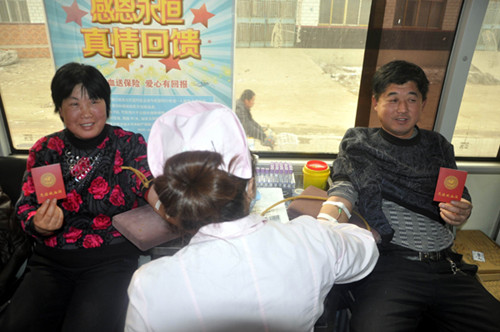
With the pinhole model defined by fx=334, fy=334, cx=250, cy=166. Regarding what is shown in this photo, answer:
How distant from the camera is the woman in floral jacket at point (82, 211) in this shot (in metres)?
1.51

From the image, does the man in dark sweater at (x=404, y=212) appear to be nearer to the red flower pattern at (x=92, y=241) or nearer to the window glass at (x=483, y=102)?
the window glass at (x=483, y=102)

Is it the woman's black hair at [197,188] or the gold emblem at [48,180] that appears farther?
the gold emblem at [48,180]

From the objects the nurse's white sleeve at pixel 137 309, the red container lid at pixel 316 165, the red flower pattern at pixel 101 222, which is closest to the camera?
the nurse's white sleeve at pixel 137 309

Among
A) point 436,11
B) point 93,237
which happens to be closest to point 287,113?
point 436,11

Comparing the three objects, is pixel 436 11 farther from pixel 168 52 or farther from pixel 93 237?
pixel 93 237

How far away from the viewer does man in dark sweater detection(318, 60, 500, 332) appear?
1517 millimetres

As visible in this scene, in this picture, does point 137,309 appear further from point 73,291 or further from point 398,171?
point 398,171

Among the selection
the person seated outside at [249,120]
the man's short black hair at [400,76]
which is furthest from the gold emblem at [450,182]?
the person seated outside at [249,120]

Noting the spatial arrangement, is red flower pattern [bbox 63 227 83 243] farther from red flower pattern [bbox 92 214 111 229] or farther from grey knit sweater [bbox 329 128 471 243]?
grey knit sweater [bbox 329 128 471 243]

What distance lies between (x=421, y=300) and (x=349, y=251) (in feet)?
2.43

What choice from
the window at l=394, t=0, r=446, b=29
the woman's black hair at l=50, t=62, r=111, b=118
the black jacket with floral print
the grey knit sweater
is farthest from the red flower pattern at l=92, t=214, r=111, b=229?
the window at l=394, t=0, r=446, b=29

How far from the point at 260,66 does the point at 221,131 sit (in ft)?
4.65

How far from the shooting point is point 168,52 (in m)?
2.10

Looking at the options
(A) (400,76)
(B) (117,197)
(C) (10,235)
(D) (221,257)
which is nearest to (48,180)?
(B) (117,197)
